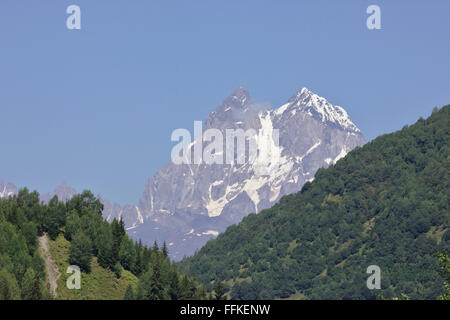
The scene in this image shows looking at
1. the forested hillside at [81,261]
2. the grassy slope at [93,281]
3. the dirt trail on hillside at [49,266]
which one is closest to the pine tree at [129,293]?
the forested hillside at [81,261]

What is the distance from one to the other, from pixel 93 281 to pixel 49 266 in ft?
32.9

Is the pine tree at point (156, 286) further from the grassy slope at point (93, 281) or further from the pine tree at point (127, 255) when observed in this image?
the pine tree at point (127, 255)

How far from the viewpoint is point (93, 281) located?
187 meters

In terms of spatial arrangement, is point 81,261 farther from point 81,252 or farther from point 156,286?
point 156,286

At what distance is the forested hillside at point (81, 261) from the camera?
175500 mm

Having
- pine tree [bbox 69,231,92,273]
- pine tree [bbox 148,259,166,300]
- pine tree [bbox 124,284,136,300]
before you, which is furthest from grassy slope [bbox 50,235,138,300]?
pine tree [bbox 148,259,166,300]

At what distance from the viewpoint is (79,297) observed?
177 m

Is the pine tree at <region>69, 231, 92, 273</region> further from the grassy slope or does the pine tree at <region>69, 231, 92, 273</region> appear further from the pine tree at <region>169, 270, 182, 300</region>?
the pine tree at <region>169, 270, 182, 300</region>

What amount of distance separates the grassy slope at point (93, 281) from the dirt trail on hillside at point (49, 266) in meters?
0.90

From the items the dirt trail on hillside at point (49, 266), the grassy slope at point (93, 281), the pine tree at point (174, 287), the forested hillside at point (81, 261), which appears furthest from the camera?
the grassy slope at point (93, 281)
